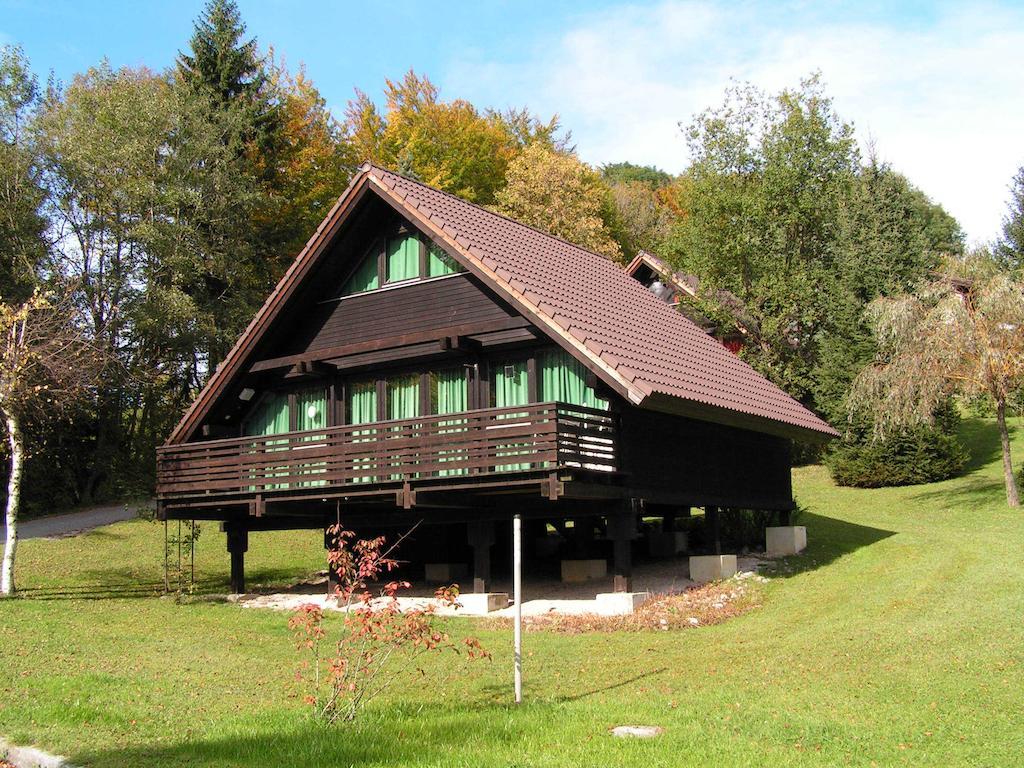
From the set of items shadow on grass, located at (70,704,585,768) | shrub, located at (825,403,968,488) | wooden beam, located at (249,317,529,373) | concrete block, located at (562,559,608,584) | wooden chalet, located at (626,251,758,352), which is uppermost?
wooden chalet, located at (626,251,758,352)

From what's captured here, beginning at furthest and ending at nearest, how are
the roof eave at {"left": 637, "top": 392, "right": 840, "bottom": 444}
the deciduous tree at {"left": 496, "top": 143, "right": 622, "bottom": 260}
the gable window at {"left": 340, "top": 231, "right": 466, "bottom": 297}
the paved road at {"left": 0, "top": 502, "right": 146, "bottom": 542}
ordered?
the deciduous tree at {"left": 496, "top": 143, "right": 622, "bottom": 260}, the paved road at {"left": 0, "top": 502, "right": 146, "bottom": 542}, the gable window at {"left": 340, "top": 231, "right": 466, "bottom": 297}, the roof eave at {"left": 637, "top": 392, "right": 840, "bottom": 444}

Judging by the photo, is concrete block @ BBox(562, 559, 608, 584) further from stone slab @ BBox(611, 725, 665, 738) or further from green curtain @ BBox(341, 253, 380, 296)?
stone slab @ BBox(611, 725, 665, 738)

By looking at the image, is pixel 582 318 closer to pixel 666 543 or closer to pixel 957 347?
pixel 666 543

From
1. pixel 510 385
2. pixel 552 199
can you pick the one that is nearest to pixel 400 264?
pixel 510 385

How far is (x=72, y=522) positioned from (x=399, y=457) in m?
18.4

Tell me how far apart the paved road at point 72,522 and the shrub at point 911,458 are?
2370 cm

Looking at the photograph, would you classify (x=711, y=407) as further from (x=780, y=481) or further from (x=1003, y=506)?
(x=1003, y=506)

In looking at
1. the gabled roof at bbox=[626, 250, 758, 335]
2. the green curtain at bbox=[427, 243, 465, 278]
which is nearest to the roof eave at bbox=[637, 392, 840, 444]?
the green curtain at bbox=[427, 243, 465, 278]

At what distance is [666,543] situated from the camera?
2309cm

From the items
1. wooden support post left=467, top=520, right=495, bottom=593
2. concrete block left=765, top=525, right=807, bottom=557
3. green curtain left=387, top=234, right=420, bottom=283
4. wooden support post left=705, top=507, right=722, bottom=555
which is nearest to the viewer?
wooden support post left=467, top=520, right=495, bottom=593

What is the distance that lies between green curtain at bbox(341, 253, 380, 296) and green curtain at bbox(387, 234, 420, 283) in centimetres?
42

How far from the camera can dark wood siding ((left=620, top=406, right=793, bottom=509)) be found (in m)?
18.3

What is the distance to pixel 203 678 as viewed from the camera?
40.1 ft

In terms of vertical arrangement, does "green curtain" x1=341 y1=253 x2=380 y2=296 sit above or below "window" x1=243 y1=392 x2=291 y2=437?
above
